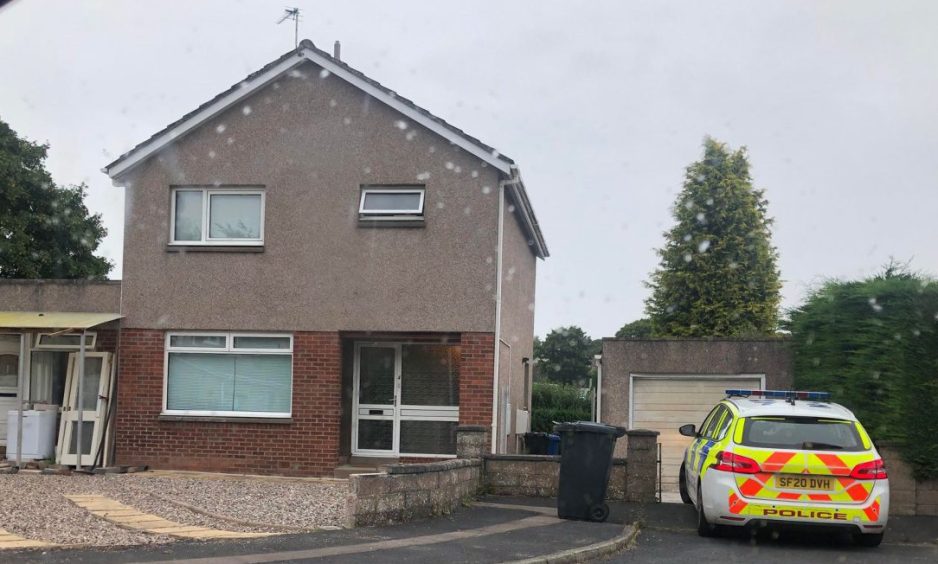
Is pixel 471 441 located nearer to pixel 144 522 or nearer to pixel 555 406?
pixel 144 522

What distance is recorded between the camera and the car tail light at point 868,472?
10.6m

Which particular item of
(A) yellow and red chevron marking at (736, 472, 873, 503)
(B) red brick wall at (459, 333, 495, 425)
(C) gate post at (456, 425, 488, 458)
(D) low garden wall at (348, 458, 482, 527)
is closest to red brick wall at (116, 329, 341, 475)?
(B) red brick wall at (459, 333, 495, 425)

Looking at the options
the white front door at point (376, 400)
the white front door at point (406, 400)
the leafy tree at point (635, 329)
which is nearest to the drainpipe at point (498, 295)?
the white front door at point (406, 400)

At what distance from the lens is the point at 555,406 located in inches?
1287

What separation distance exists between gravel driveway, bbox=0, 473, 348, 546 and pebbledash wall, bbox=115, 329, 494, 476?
2.03 feet

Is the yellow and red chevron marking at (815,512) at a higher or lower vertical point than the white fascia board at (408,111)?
lower

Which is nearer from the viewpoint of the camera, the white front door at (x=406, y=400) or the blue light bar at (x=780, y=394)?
the blue light bar at (x=780, y=394)

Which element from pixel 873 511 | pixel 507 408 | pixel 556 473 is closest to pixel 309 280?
pixel 507 408

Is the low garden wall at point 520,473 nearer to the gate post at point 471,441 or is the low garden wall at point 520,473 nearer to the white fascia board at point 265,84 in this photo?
the gate post at point 471,441

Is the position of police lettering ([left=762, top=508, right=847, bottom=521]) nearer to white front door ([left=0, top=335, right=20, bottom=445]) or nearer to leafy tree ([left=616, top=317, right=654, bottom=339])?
white front door ([left=0, top=335, right=20, bottom=445])

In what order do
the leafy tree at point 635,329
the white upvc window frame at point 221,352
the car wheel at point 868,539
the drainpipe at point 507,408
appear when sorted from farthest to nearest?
the leafy tree at point 635,329 → the drainpipe at point 507,408 → the white upvc window frame at point 221,352 → the car wheel at point 868,539

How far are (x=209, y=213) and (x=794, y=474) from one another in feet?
34.4

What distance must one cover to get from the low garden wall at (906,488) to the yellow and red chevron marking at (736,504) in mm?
3917

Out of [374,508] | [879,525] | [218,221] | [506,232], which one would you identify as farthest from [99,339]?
[879,525]
